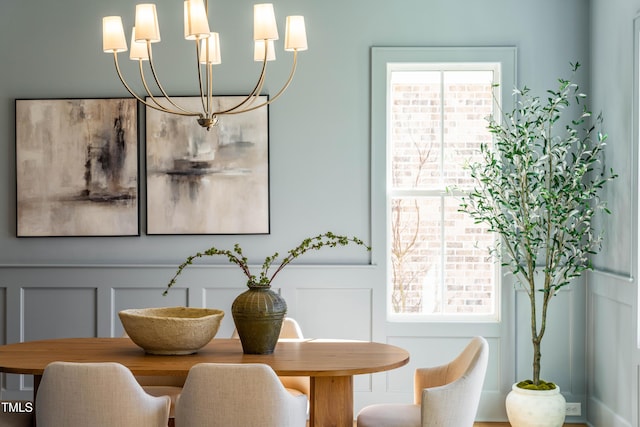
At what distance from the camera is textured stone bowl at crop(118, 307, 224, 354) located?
3.40 metres

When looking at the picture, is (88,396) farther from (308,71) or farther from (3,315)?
(308,71)

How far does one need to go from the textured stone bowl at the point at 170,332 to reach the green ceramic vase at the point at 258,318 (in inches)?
5.3

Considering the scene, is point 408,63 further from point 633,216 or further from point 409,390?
point 409,390

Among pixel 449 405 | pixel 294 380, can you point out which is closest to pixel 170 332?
pixel 294 380

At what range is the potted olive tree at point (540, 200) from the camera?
4.59 meters

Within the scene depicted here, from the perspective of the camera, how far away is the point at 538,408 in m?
4.59

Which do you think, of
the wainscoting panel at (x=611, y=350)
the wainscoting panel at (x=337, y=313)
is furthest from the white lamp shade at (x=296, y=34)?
the wainscoting panel at (x=611, y=350)

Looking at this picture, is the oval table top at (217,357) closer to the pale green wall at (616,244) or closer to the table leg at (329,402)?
the table leg at (329,402)

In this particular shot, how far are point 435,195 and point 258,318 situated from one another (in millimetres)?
2140

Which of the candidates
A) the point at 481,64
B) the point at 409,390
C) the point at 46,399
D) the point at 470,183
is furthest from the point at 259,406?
the point at 481,64

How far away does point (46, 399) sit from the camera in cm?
298

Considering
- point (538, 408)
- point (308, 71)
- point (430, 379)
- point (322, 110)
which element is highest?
point (308, 71)

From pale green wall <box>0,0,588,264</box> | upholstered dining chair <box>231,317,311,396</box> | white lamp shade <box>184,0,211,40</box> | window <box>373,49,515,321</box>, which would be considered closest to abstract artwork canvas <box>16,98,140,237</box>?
pale green wall <box>0,0,588,264</box>

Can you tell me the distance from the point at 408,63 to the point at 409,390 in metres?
2.11
